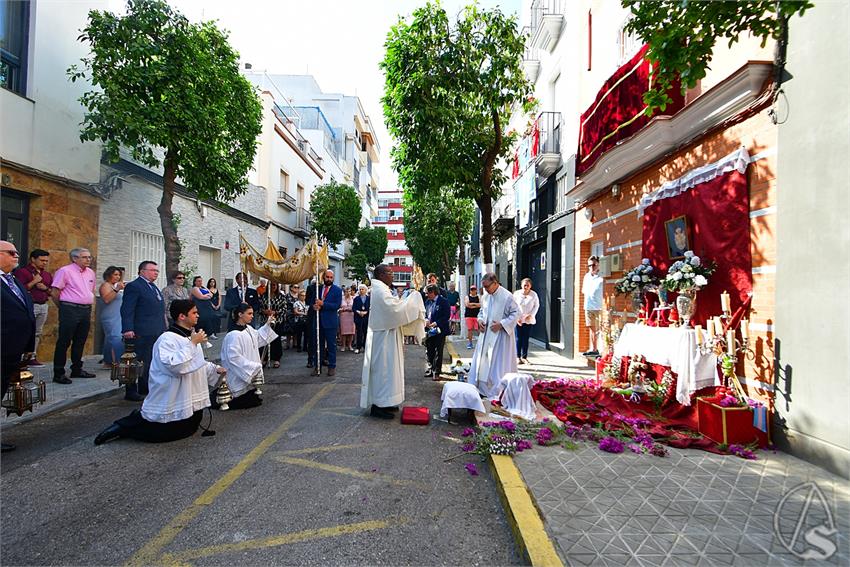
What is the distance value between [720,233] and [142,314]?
7.45 meters

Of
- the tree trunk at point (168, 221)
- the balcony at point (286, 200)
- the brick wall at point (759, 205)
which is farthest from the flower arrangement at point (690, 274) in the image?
the balcony at point (286, 200)

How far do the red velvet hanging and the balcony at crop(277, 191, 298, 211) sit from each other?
1960 centimetres

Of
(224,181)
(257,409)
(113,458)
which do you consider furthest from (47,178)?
(113,458)

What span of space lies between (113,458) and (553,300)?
34.9 feet

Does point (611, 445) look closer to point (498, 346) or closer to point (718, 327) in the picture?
point (718, 327)

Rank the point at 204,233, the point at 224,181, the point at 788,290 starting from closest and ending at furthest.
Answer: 1. the point at 788,290
2. the point at 224,181
3. the point at 204,233

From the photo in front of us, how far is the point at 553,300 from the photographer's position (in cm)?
1288

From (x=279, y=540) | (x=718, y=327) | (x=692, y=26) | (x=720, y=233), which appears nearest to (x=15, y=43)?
(x=279, y=540)

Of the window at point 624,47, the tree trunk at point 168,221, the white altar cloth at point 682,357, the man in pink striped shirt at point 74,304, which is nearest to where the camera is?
the white altar cloth at point 682,357

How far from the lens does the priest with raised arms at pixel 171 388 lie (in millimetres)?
4750

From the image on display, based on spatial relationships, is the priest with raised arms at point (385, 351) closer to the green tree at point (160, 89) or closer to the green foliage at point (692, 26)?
the green foliage at point (692, 26)

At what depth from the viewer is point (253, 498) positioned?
362 cm

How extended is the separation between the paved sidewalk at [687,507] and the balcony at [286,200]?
20.8m

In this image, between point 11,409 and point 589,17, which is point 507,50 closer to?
point 589,17
